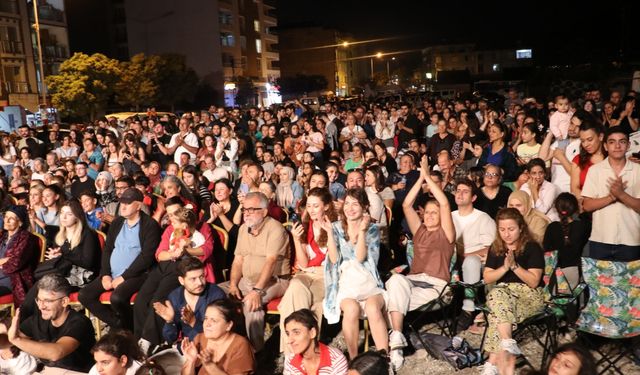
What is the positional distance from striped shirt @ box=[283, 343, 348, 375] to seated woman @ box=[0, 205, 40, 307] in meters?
3.28

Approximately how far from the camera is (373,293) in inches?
175

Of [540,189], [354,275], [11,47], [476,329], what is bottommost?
[476,329]

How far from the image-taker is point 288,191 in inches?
293

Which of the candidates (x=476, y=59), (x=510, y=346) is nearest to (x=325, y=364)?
(x=510, y=346)

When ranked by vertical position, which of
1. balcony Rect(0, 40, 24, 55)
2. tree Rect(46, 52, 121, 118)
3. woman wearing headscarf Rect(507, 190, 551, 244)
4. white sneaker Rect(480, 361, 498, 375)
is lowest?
white sneaker Rect(480, 361, 498, 375)

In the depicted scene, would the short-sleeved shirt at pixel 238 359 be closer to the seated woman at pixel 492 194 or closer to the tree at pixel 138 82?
the seated woman at pixel 492 194

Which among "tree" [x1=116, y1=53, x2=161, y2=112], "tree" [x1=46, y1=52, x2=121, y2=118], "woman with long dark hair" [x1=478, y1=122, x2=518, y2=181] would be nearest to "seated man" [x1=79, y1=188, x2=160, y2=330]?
"woman with long dark hair" [x1=478, y1=122, x2=518, y2=181]

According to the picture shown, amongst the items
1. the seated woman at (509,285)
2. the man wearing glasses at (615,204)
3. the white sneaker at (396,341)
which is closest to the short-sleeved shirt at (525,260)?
the seated woman at (509,285)

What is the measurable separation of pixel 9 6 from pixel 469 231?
3578 centimetres

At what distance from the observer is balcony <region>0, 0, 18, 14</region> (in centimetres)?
3256

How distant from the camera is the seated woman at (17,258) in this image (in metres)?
5.50

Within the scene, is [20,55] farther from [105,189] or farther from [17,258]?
[17,258]

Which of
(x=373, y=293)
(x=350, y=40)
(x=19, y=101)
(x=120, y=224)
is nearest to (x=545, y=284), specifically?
(x=373, y=293)

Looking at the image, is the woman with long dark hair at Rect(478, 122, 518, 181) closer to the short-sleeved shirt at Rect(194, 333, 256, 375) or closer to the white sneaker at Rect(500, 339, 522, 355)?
the white sneaker at Rect(500, 339, 522, 355)
